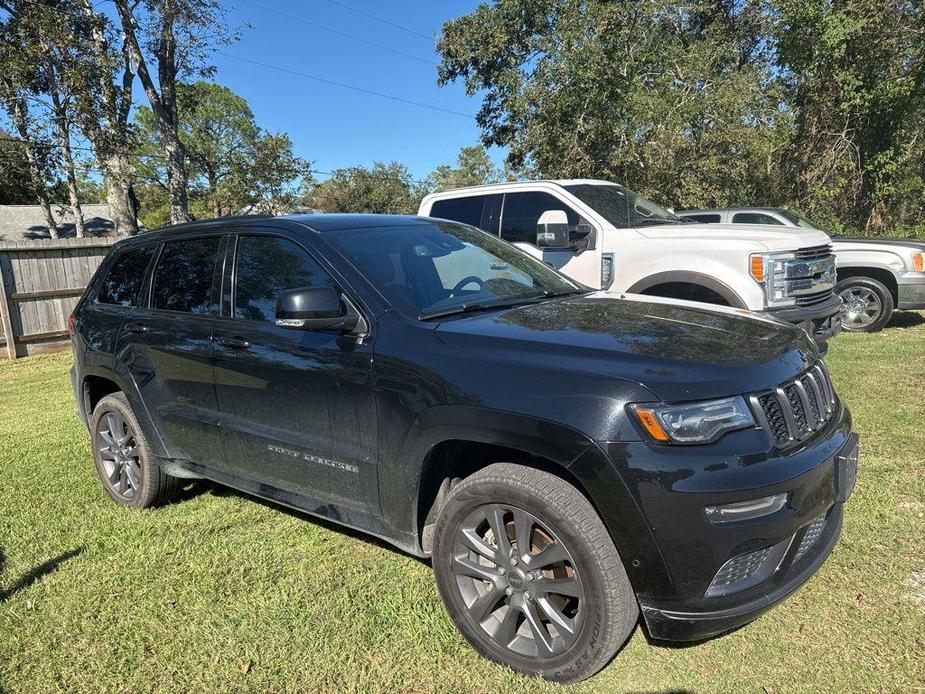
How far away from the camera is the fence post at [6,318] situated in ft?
34.2

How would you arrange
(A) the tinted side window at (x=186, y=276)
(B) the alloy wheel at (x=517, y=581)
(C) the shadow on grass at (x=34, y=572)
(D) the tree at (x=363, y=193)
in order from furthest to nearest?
(D) the tree at (x=363, y=193), (A) the tinted side window at (x=186, y=276), (C) the shadow on grass at (x=34, y=572), (B) the alloy wheel at (x=517, y=581)

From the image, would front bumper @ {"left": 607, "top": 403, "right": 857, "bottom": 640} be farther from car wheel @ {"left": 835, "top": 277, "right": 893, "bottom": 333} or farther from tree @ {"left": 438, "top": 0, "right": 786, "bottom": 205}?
tree @ {"left": 438, "top": 0, "right": 786, "bottom": 205}

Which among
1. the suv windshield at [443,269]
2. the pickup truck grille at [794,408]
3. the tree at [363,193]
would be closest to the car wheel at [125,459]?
the suv windshield at [443,269]

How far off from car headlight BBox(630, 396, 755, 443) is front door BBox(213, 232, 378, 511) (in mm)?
1186

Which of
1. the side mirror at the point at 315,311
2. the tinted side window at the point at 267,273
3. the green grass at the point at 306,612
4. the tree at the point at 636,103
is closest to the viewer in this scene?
the green grass at the point at 306,612

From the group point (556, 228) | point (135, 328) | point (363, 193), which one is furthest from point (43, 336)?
point (363, 193)

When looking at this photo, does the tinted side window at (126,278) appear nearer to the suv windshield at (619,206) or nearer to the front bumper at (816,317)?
the suv windshield at (619,206)

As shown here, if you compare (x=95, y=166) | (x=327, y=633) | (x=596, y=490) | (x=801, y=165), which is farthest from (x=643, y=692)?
(x=801, y=165)

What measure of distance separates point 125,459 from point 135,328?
0.94 meters

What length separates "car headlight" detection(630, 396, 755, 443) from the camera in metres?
2.13

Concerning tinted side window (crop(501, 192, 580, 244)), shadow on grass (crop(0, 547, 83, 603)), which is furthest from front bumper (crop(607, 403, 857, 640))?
tinted side window (crop(501, 192, 580, 244))

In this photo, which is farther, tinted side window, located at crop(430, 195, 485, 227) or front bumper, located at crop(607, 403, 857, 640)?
tinted side window, located at crop(430, 195, 485, 227)

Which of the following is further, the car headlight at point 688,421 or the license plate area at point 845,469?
the license plate area at point 845,469

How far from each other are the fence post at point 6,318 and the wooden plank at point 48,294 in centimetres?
14
